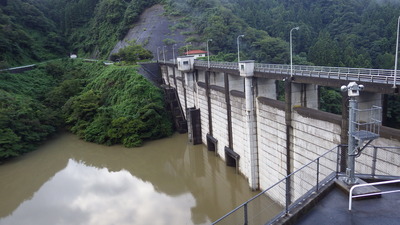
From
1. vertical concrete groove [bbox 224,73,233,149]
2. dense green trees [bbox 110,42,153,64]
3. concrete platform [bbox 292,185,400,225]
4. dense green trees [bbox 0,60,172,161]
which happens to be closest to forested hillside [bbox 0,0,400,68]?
dense green trees [bbox 110,42,153,64]

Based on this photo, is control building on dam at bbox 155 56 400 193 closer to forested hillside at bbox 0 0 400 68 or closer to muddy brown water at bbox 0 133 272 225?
muddy brown water at bbox 0 133 272 225

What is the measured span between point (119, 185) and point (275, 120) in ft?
45.8

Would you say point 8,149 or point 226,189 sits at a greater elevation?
point 8,149

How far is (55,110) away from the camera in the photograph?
41656mm

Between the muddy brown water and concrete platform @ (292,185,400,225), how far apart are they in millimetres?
13741

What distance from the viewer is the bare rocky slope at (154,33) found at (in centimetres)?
6469

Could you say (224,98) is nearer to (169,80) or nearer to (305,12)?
(169,80)

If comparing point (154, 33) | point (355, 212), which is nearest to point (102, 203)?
point (355, 212)

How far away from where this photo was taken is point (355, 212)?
20.7 feet

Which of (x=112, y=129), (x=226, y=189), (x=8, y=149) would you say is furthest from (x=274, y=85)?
(x=8, y=149)

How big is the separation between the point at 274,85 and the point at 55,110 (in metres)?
31.9

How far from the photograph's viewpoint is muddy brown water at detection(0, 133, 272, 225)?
20.6 m

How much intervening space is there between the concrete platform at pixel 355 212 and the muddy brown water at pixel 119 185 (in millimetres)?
13741

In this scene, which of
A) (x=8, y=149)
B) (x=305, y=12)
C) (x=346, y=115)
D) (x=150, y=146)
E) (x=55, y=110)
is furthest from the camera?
(x=305, y=12)
